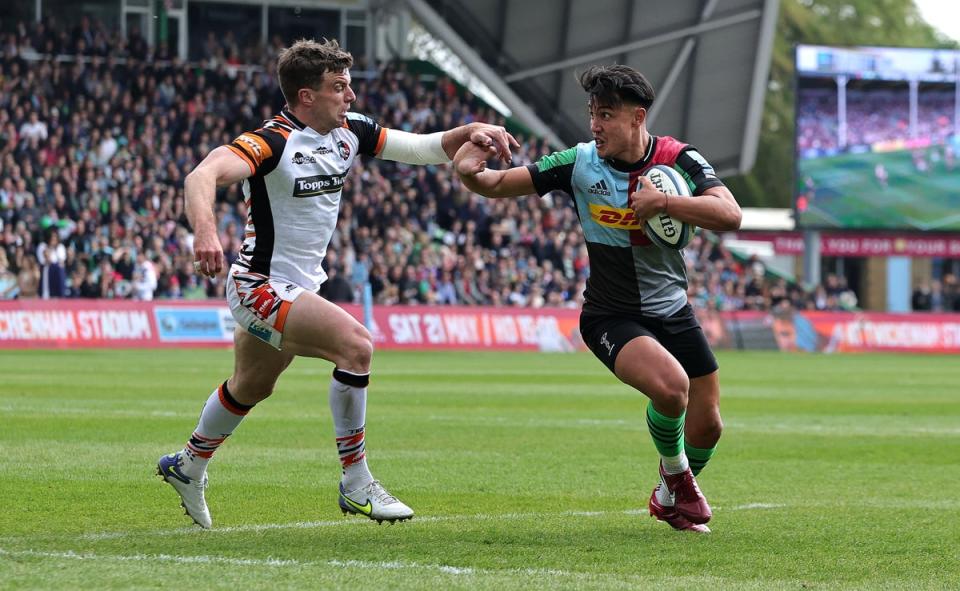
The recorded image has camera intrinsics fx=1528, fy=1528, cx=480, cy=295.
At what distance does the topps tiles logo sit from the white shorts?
1.50ft

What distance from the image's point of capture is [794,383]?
76.2 ft

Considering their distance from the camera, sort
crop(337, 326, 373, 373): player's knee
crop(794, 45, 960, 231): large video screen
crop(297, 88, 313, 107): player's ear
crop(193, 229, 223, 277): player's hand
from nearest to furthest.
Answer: crop(193, 229, 223, 277): player's hand
crop(337, 326, 373, 373): player's knee
crop(297, 88, 313, 107): player's ear
crop(794, 45, 960, 231): large video screen

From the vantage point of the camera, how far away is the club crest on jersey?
24.8 feet

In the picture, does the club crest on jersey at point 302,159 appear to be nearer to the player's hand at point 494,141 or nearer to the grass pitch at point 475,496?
the player's hand at point 494,141

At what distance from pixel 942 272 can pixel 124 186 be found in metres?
38.1

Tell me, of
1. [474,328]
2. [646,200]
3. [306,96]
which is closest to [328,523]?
[306,96]

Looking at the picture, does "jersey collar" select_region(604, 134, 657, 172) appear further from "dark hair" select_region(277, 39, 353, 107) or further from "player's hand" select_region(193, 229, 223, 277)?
"player's hand" select_region(193, 229, 223, 277)

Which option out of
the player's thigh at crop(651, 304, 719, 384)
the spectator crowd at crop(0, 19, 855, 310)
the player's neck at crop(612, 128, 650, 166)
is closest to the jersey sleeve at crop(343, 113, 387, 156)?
the player's neck at crop(612, 128, 650, 166)

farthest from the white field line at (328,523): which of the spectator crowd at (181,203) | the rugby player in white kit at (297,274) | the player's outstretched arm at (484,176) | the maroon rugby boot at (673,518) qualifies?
the spectator crowd at (181,203)

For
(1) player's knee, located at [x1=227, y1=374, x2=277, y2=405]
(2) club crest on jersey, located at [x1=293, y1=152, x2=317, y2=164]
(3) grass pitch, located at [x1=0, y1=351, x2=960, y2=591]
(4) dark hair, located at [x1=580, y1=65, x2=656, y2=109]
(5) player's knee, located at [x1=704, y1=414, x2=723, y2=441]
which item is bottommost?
(3) grass pitch, located at [x1=0, y1=351, x2=960, y2=591]

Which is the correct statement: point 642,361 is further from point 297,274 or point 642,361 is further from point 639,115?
point 297,274

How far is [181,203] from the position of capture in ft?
110

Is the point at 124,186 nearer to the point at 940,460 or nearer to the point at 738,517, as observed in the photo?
the point at 940,460

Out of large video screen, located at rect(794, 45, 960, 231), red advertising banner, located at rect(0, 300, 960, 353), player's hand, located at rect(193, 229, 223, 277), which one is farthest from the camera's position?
large video screen, located at rect(794, 45, 960, 231)
